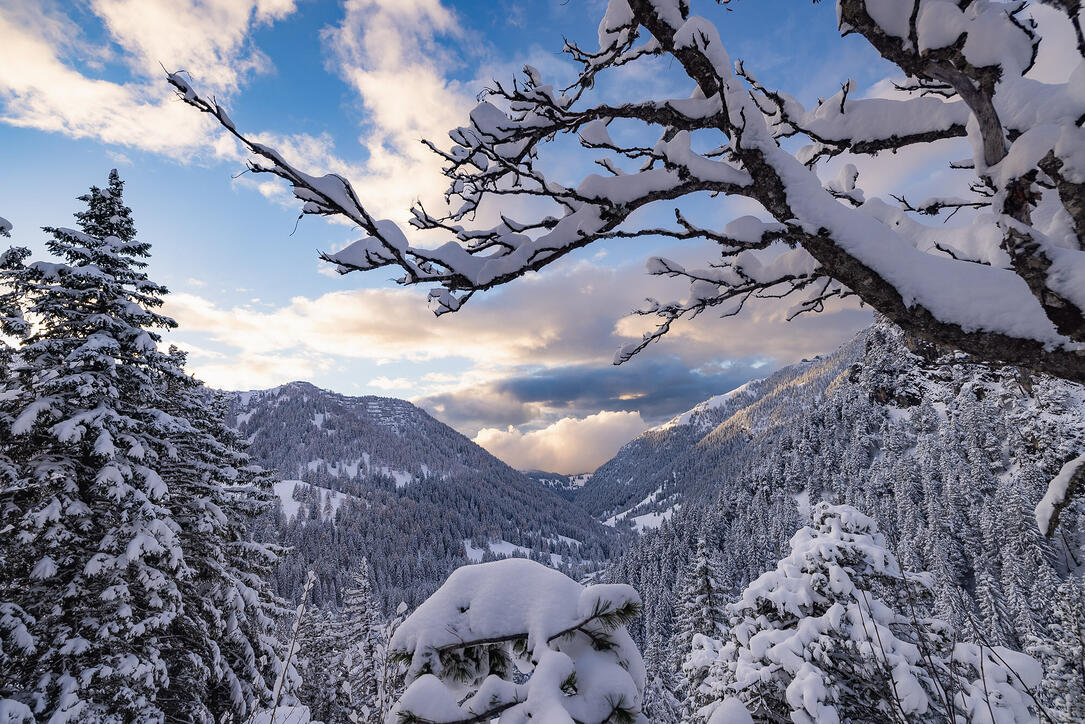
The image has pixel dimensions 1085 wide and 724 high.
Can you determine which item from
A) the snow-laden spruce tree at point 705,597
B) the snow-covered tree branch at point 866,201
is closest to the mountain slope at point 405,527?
the snow-laden spruce tree at point 705,597

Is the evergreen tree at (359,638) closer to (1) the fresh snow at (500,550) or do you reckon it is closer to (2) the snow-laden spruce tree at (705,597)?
(2) the snow-laden spruce tree at (705,597)

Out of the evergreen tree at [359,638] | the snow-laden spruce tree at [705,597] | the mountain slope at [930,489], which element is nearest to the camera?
the mountain slope at [930,489]

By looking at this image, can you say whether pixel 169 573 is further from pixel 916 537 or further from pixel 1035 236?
pixel 916 537

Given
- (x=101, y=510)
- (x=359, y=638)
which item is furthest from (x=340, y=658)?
(x=101, y=510)

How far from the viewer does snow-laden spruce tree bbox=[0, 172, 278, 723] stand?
772 cm

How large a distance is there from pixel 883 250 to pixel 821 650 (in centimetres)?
606

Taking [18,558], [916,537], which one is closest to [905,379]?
[18,558]

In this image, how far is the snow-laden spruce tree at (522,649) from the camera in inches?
88.7

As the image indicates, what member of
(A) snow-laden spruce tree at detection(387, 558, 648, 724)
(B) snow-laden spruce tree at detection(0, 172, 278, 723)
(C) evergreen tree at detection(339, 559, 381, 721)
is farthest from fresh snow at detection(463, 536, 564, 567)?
(A) snow-laden spruce tree at detection(387, 558, 648, 724)

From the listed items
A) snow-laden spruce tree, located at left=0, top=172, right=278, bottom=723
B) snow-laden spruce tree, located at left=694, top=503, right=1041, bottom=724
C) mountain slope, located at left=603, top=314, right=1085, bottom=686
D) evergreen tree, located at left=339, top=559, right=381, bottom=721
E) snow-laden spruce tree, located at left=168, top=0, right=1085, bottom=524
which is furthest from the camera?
evergreen tree, located at left=339, top=559, right=381, bottom=721

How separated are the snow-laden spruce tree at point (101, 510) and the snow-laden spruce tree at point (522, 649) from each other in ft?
29.0

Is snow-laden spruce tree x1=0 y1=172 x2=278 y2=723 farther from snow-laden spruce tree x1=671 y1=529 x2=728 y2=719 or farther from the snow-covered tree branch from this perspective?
snow-laden spruce tree x1=671 y1=529 x2=728 y2=719

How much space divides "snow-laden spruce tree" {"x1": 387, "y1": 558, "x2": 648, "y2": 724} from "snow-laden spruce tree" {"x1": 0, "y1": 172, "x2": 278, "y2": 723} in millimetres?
8847

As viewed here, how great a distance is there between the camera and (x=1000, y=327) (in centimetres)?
205
